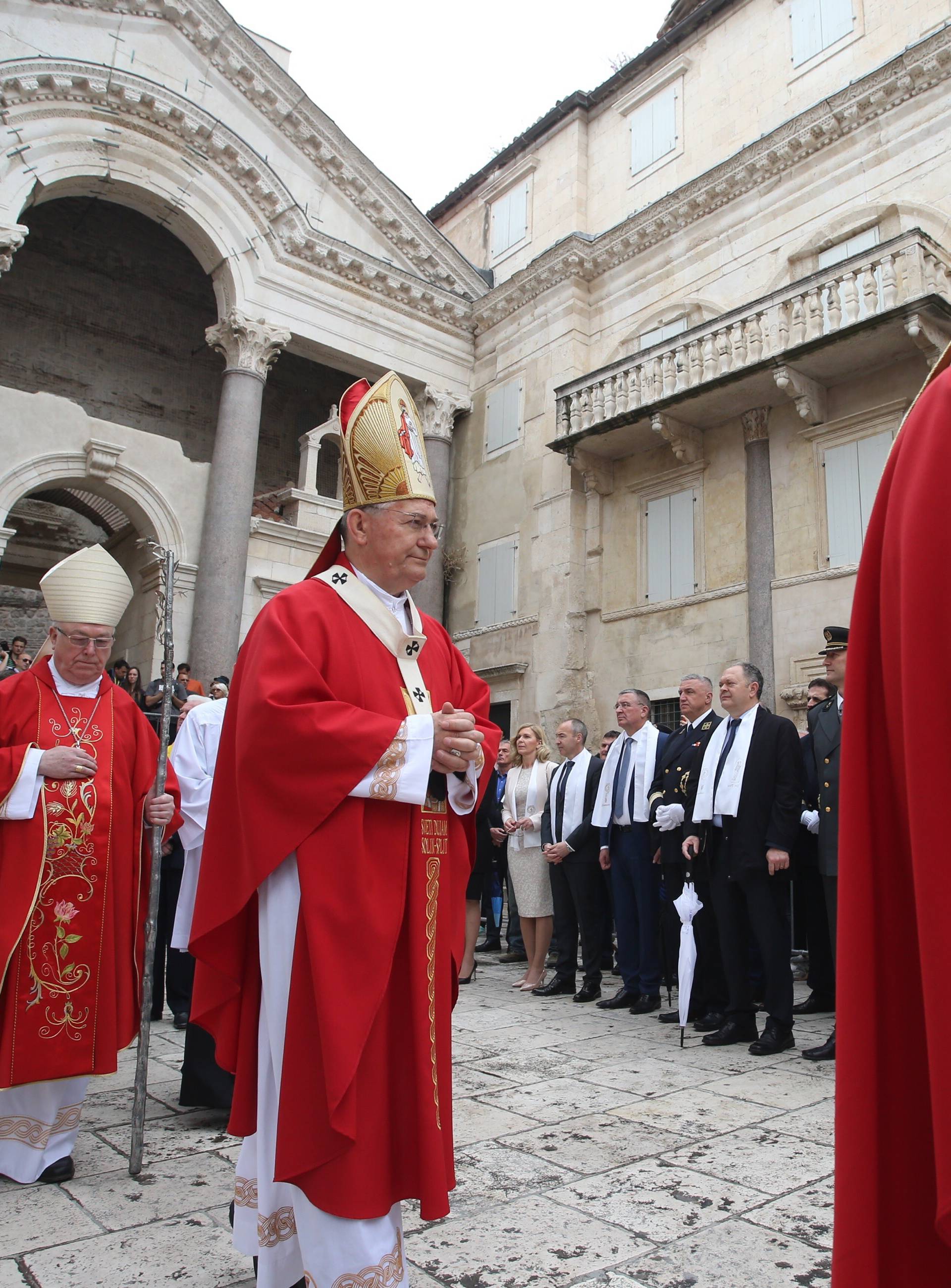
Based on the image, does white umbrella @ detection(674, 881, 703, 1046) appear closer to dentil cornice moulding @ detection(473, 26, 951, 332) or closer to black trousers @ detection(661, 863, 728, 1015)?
black trousers @ detection(661, 863, 728, 1015)

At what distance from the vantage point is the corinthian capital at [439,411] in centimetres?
1873

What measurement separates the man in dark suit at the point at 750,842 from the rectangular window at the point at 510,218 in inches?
638

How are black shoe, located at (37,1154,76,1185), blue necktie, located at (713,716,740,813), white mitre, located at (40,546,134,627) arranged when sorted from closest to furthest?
black shoe, located at (37,1154,76,1185) → white mitre, located at (40,546,134,627) → blue necktie, located at (713,716,740,813)

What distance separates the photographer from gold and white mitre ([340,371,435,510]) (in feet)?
9.33

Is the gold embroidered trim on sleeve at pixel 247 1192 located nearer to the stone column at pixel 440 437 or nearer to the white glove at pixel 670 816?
the white glove at pixel 670 816

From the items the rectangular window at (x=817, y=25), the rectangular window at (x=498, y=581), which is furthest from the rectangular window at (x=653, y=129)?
the rectangular window at (x=498, y=581)

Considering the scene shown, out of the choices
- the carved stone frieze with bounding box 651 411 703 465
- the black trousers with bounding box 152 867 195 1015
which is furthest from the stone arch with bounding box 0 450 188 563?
the black trousers with bounding box 152 867 195 1015

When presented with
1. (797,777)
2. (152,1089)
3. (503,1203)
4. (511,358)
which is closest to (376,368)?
(511,358)

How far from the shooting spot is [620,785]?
7059 mm

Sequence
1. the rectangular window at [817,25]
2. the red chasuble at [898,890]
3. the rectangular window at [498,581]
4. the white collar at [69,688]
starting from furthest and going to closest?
the rectangular window at [498,581] < the rectangular window at [817,25] < the white collar at [69,688] < the red chasuble at [898,890]

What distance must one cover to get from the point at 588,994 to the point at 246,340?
1294 centimetres

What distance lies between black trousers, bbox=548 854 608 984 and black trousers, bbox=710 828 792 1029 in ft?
4.64

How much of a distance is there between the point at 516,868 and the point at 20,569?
700 inches

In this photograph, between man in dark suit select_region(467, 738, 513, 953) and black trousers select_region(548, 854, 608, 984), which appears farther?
man in dark suit select_region(467, 738, 513, 953)
